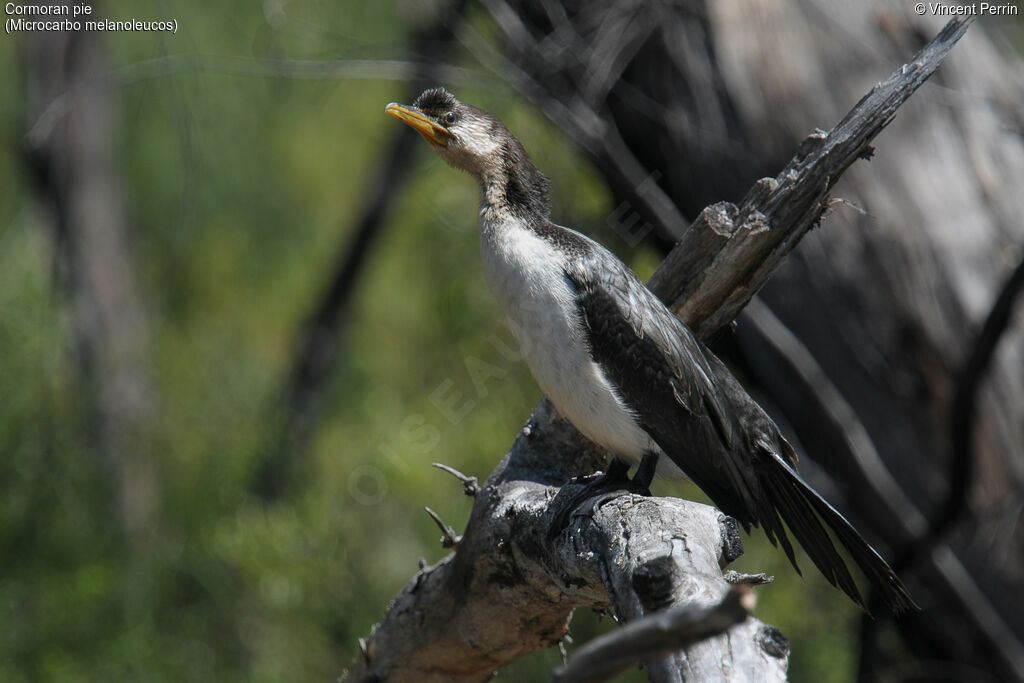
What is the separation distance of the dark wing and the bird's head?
39cm

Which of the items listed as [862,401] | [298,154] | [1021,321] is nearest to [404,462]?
[862,401]

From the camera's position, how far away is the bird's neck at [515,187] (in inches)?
93.5

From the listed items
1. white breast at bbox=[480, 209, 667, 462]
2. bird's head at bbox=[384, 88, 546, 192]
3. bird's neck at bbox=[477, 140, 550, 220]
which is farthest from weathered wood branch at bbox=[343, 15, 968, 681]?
bird's head at bbox=[384, 88, 546, 192]

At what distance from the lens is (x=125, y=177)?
26.2ft

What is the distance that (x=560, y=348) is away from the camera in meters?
2.13

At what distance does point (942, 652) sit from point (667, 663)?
2.44 m

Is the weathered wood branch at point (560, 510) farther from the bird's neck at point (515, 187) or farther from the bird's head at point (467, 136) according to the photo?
the bird's head at point (467, 136)

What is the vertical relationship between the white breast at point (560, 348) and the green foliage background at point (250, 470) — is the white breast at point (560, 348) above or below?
above

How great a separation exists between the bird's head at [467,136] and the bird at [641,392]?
0.25 m

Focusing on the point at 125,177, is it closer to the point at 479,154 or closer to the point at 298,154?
the point at 298,154

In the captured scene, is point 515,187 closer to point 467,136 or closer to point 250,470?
point 467,136

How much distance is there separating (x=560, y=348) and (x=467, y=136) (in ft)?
2.19

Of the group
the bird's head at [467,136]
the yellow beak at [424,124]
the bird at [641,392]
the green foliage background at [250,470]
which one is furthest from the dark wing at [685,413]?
the green foliage background at [250,470]

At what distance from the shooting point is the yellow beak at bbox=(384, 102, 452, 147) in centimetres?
250
